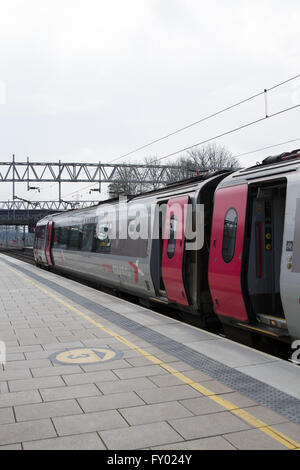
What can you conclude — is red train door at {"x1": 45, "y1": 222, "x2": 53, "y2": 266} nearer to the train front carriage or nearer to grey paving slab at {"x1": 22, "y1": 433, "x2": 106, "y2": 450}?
the train front carriage

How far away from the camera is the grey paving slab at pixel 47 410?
4363mm

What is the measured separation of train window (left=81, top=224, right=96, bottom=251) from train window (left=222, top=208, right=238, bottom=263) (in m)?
9.30

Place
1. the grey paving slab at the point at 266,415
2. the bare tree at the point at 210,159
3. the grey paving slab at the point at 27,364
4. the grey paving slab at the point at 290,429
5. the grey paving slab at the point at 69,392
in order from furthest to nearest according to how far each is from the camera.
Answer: the bare tree at the point at 210,159 → the grey paving slab at the point at 27,364 → the grey paving slab at the point at 69,392 → the grey paving slab at the point at 266,415 → the grey paving slab at the point at 290,429

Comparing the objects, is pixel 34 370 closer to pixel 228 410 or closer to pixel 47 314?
pixel 228 410

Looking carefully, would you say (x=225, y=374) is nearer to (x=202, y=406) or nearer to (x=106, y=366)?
(x=202, y=406)

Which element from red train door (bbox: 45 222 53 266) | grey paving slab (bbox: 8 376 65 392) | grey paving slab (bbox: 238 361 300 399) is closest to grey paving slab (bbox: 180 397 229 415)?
grey paving slab (bbox: 238 361 300 399)

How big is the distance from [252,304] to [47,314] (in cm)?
467

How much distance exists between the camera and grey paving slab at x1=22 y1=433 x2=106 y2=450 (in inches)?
146

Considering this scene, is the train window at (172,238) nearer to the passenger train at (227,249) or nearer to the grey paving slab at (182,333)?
the passenger train at (227,249)

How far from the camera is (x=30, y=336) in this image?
7.80m

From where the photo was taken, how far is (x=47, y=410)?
4.51m

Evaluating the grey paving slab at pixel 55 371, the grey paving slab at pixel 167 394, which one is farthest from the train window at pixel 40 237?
the grey paving slab at pixel 167 394

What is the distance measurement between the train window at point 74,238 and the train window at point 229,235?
11.6 m

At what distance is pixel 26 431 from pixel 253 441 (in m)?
1.96
